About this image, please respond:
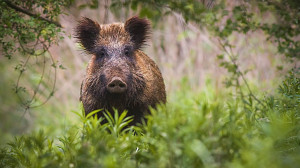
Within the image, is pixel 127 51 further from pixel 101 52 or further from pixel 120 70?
pixel 120 70

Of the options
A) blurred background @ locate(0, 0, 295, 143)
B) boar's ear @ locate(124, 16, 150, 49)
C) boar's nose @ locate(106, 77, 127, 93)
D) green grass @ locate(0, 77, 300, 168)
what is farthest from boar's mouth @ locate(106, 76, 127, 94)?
blurred background @ locate(0, 0, 295, 143)

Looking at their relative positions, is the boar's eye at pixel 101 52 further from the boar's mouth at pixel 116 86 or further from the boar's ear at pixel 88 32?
the boar's mouth at pixel 116 86

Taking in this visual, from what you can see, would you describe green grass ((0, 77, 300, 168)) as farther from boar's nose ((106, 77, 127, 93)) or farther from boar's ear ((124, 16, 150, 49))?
boar's ear ((124, 16, 150, 49))

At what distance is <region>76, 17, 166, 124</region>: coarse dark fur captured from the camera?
5.59 meters

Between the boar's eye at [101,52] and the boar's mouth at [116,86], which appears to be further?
the boar's eye at [101,52]

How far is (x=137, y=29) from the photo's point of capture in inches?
249

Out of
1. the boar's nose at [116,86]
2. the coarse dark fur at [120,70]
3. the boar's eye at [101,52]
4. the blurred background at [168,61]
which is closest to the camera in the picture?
the boar's nose at [116,86]

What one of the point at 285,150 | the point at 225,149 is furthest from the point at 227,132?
the point at 285,150

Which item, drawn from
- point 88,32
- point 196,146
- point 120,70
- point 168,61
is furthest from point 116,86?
point 168,61

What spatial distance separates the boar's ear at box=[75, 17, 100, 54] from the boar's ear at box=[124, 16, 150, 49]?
0.49 m

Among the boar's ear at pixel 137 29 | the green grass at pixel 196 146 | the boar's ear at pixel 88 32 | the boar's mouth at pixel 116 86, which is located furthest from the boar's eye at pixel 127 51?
the green grass at pixel 196 146

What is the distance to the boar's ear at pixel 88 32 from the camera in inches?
243

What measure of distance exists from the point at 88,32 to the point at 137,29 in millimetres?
775

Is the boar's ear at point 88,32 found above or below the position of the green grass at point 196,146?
above
